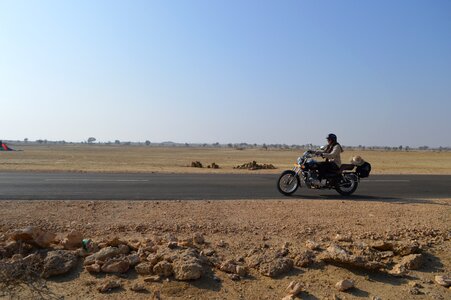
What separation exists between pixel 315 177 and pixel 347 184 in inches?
42.9

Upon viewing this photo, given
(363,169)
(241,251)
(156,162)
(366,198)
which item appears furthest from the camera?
(156,162)

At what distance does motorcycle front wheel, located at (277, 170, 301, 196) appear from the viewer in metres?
11.9

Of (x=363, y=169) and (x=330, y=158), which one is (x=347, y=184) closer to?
(x=363, y=169)

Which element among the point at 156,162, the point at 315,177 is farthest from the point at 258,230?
the point at 156,162

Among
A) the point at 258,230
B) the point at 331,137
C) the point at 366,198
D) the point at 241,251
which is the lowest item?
the point at 241,251

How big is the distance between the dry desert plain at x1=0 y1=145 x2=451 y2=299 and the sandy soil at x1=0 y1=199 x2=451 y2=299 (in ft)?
0.06

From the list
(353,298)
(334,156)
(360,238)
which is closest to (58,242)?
(353,298)

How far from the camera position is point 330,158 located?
459 inches

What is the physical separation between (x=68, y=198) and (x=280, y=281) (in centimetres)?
702

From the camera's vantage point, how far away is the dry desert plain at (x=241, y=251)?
16.5 ft

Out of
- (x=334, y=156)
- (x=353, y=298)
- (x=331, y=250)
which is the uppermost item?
(x=334, y=156)

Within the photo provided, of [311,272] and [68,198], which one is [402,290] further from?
[68,198]

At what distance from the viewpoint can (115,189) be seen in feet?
39.9

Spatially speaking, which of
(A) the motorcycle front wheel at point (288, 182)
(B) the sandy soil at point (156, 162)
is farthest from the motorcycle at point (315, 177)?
(B) the sandy soil at point (156, 162)
